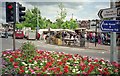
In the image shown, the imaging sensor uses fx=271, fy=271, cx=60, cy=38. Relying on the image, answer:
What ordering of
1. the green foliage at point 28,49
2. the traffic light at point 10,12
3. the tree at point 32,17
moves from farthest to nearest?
the tree at point 32,17 < the traffic light at point 10,12 < the green foliage at point 28,49

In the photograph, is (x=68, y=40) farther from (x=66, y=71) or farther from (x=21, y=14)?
(x=66, y=71)

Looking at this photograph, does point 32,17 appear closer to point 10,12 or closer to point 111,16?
point 10,12

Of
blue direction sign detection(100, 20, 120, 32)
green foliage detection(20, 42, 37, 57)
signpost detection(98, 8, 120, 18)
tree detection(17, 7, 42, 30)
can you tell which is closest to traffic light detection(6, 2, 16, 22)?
green foliage detection(20, 42, 37, 57)

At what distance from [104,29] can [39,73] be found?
2066 mm

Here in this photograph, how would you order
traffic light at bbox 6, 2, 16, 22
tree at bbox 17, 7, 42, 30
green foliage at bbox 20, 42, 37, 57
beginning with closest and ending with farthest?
green foliage at bbox 20, 42, 37, 57
traffic light at bbox 6, 2, 16, 22
tree at bbox 17, 7, 42, 30

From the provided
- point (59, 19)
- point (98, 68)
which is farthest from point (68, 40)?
point (59, 19)

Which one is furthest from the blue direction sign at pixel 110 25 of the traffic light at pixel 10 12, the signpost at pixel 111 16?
the traffic light at pixel 10 12

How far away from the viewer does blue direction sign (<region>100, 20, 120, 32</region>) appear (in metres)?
6.93

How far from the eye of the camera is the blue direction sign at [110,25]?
6.93m

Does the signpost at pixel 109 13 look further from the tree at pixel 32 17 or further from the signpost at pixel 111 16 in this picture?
the tree at pixel 32 17

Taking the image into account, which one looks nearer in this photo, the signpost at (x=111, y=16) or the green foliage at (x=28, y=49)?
the signpost at (x=111, y=16)

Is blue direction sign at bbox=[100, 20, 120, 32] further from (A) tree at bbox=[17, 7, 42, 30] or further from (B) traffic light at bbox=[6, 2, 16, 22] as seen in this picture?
(A) tree at bbox=[17, 7, 42, 30]

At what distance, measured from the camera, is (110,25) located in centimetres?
704

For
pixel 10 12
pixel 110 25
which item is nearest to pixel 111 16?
pixel 110 25
